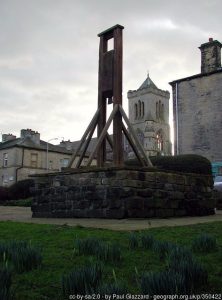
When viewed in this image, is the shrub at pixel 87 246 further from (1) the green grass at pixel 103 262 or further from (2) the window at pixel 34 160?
(2) the window at pixel 34 160

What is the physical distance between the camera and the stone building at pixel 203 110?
23.9 meters

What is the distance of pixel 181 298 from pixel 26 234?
3.43 meters

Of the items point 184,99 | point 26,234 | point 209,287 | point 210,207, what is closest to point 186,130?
point 184,99

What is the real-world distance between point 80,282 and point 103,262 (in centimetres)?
92

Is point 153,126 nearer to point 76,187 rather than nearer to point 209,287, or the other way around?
point 76,187

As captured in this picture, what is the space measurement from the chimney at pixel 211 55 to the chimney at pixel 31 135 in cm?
2741

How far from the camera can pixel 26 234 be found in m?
5.09

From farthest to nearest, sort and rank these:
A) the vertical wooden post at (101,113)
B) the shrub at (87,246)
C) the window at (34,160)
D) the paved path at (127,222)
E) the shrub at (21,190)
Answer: the window at (34,160), the shrub at (21,190), the vertical wooden post at (101,113), the paved path at (127,222), the shrub at (87,246)

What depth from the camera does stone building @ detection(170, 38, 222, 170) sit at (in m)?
23.9

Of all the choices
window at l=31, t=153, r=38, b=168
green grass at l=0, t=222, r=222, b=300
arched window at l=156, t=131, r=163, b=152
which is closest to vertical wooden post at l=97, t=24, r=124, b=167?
green grass at l=0, t=222, r=222, b=300

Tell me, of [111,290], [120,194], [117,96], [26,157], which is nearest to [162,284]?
[111,290]

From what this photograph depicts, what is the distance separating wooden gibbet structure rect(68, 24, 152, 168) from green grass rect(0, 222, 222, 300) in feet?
12.1

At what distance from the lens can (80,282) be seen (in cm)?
222

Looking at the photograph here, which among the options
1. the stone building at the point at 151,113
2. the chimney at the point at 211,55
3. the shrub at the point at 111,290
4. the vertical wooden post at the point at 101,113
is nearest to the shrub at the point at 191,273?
the shrub at the point at 111,290
